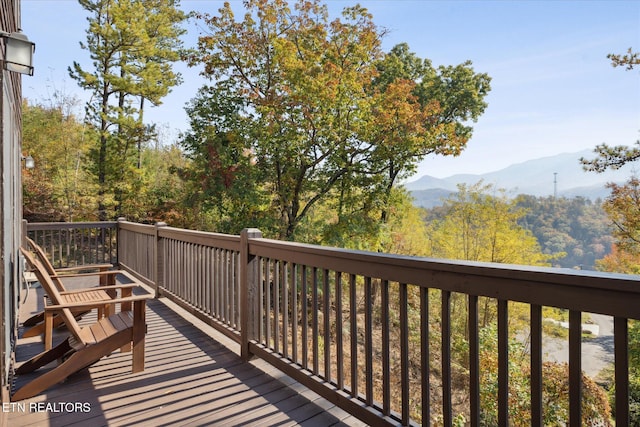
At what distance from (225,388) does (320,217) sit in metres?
11.8

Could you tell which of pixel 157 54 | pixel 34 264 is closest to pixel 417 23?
pixel 157 54

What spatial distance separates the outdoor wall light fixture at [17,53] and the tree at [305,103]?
30.5ft

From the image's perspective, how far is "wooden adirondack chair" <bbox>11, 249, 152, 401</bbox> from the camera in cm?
262

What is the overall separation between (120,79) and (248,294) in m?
13.8

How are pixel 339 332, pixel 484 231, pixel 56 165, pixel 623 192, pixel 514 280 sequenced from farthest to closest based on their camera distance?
pixel 484 231, pixel 56 165, pixel 623 192, pixel 339 332, pixel 514 280

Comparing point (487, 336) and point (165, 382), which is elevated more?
point (165, 382)

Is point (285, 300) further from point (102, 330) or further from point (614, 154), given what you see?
point (614, 154)

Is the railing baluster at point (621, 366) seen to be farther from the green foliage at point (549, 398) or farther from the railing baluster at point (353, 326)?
the green foliage at point (549, 398)

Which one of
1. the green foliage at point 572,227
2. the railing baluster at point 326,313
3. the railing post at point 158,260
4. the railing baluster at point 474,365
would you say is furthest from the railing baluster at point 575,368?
the green foliage at point 572,227

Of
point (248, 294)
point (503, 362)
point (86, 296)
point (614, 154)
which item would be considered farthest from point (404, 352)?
point (614, 154)

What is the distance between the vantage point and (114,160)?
47.8 feet

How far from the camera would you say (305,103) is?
11484mm

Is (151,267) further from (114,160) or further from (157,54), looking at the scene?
(157,54)

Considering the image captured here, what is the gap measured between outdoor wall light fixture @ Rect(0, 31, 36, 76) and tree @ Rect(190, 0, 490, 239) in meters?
9.28
